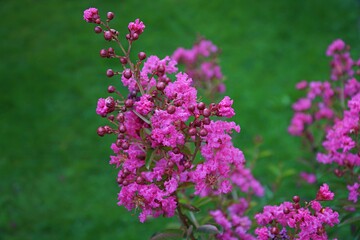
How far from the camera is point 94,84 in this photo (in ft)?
16.0

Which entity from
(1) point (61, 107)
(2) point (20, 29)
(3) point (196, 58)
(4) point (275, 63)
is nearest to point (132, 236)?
(3) point (196, 58)

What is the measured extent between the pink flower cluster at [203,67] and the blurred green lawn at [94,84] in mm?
640

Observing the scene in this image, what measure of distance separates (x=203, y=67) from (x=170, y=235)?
1436 millimetres

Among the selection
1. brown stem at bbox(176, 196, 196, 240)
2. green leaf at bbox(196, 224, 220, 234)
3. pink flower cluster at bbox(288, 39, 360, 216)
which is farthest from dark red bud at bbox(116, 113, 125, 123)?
pink flower cluster at bbox(288, 39, 360, 216)

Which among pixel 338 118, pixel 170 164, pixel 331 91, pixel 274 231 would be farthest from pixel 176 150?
pixel 331 91

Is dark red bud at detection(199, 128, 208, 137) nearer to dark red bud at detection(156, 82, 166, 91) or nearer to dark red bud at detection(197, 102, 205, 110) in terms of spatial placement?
dark red bud at detection(197, 102, 205, 110)

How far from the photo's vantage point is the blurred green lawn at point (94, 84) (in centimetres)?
364

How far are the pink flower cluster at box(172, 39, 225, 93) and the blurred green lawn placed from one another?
640mm

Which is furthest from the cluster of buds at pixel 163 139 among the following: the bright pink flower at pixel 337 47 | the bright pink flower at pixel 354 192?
the bright pink flower at pixel 337 47

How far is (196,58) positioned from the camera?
285cm

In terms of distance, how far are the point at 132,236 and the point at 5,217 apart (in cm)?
99

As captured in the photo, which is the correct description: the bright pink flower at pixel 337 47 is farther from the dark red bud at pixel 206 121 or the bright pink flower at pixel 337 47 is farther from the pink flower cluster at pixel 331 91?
the dark red bud at pixel 206 121

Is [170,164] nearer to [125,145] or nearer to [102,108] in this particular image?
[125,145]

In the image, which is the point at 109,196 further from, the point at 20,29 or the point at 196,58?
the point at 20,29
